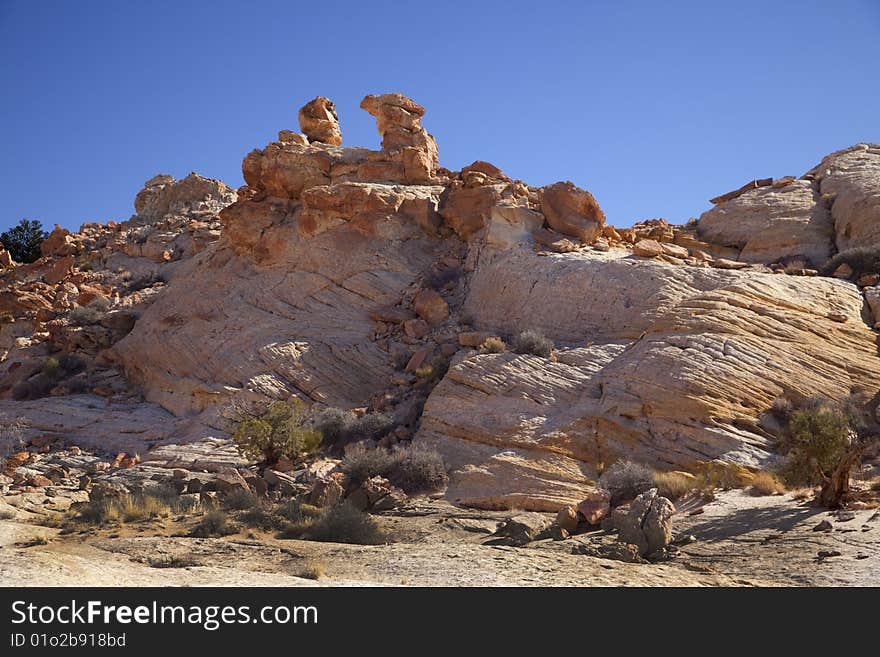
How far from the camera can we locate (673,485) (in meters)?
Result: 15.0

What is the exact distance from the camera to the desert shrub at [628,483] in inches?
585

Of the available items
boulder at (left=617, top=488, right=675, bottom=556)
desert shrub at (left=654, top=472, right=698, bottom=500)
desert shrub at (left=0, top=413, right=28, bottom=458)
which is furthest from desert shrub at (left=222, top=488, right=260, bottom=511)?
desert shrub at (left=0, top=413, right=28, bottom=458)

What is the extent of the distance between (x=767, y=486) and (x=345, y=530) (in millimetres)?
7096

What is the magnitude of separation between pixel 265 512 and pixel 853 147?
81.7 feet

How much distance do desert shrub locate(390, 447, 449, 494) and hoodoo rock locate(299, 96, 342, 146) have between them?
16.4 metres

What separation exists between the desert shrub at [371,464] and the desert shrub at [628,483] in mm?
4408

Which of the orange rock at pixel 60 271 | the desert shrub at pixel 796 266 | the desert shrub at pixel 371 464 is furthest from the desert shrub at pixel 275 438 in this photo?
the orange rock at pixel 60 271

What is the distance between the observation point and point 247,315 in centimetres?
2522

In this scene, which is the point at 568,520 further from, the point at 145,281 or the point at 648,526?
the point at 145,281

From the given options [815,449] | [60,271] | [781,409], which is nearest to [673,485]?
[815,449]
